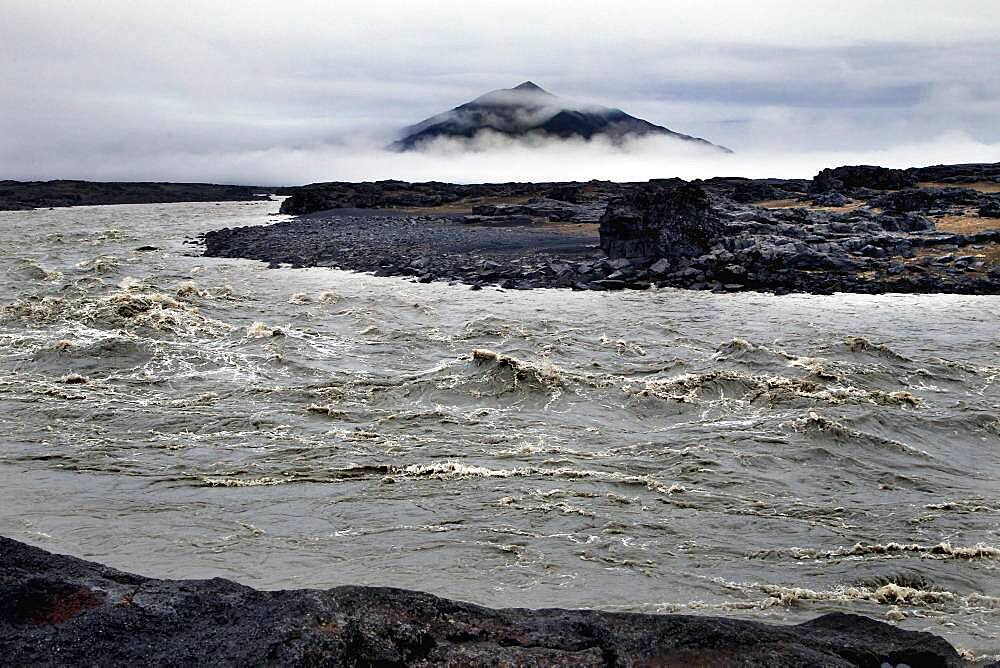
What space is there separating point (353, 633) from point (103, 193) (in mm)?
136352

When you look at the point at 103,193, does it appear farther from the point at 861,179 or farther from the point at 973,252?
the point at 973,252

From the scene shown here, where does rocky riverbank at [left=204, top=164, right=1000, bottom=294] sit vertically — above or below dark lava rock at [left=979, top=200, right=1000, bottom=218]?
below

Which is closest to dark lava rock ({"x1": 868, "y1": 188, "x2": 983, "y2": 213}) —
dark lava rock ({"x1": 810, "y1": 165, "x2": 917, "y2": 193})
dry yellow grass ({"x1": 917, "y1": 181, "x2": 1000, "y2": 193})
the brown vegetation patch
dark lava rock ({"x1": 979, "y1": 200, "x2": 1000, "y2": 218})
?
dark lava rock ({"x1": 979, "y1": 200, "x2": 1000, "y2": 218})

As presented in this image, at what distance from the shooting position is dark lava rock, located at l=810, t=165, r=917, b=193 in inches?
2916

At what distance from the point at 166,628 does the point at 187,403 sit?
12.7 meters

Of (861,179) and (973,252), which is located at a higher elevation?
(861,179)

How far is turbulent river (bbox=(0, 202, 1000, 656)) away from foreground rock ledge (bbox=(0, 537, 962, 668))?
3.17 meters

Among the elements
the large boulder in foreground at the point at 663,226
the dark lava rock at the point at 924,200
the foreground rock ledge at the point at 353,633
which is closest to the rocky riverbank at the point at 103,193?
the large boulder in foreground at the point at 663,226

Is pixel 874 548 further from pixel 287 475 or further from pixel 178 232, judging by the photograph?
pixel 178 232

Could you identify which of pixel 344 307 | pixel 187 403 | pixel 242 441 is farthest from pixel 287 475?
pixel 344 307

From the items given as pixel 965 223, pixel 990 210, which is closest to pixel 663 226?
pixel 965 223

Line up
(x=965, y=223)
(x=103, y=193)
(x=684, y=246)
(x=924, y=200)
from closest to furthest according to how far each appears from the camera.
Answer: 1. (x=684, y=246)
2. (x=965, y=223)
3. (x=924, y=200)
4. (x=103, y=193)

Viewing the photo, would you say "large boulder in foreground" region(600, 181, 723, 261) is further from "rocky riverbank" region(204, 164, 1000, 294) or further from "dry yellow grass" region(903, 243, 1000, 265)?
"dry yellow grass" region(903, 243, 1000, 265)

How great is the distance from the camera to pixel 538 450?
47.5 ft
